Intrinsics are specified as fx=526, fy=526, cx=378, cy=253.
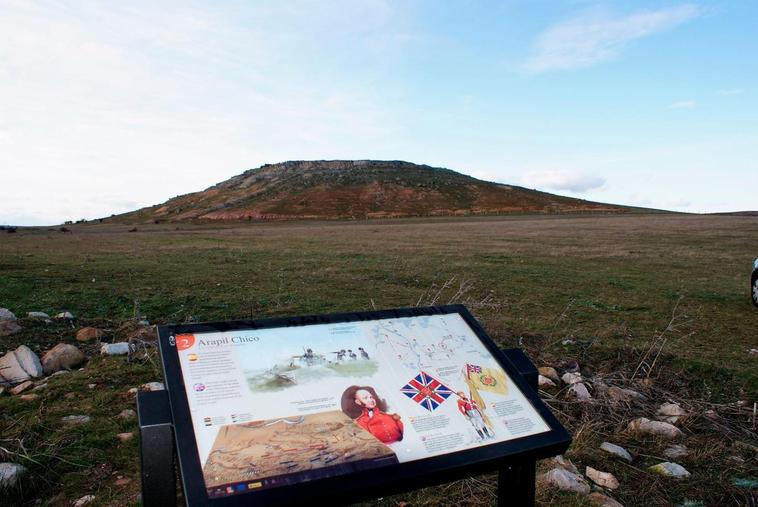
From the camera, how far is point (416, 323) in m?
3.41

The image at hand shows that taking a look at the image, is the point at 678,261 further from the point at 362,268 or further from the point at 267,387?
the point at 267,387

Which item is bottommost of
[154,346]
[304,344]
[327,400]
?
[154,346]

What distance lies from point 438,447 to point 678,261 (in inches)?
691

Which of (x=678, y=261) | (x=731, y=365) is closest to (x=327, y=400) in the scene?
(x=731, y=365)

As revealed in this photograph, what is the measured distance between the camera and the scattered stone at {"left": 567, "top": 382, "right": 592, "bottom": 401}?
17.3ft

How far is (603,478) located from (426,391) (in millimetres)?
1842

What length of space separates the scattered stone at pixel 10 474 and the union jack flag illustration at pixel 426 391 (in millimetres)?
2705

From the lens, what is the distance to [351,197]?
94.6 meters

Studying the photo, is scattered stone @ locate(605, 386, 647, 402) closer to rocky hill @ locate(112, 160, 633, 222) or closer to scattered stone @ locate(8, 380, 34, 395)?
scattered stone @ locate(8, 380, 34, 395)

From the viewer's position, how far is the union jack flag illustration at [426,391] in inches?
114

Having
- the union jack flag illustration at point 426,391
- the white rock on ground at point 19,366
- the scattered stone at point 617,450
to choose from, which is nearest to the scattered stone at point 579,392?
the scattered stone at point 617,450

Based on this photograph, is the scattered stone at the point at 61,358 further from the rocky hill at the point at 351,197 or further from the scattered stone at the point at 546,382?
the rocky hill at the point at 351,197

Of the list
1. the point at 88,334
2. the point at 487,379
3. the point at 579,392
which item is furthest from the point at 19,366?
the point at 579,392

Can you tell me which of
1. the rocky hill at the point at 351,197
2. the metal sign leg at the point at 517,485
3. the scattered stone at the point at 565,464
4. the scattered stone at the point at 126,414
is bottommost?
the scattered stone at the point at 565,464
